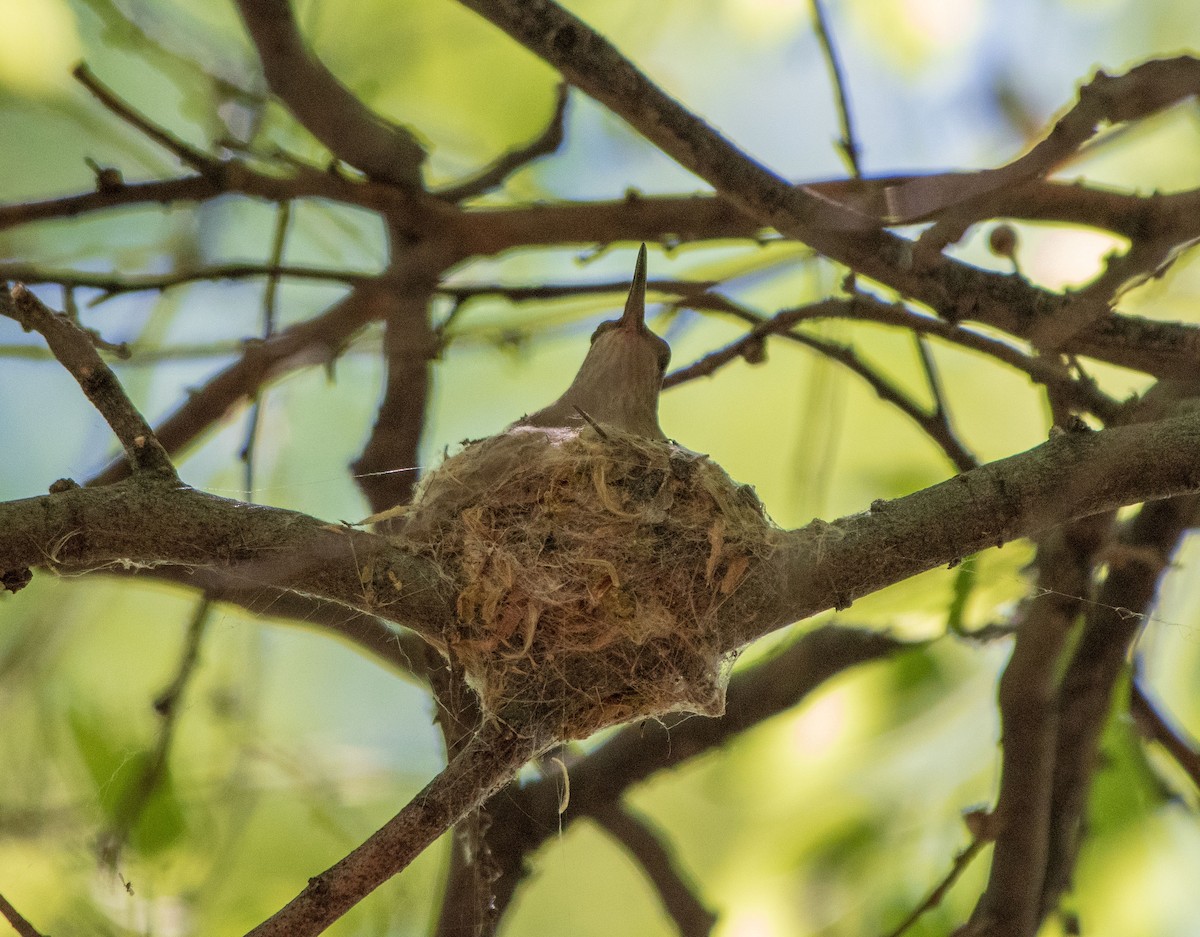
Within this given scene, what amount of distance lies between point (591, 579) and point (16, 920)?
1152 millimetres

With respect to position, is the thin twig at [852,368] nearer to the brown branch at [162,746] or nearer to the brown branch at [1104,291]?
the brown branch at [1104,291]

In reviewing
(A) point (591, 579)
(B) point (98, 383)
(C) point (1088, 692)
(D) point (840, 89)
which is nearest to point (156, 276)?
(B) point (98, 383)

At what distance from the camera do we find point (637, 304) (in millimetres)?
3570

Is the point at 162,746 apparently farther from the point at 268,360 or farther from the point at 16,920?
the point at 268,360

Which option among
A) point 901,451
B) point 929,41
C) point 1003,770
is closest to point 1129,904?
point 1003,770

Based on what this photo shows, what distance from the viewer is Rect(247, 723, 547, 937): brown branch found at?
1574mm

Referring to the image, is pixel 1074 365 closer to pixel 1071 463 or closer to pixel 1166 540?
pixel 1166 540

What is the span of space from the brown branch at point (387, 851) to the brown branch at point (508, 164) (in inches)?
73.6

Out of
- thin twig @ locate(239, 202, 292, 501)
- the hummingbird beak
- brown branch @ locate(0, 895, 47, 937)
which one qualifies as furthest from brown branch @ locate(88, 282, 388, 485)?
brown branch @ locate(0, 895, 47, 937)

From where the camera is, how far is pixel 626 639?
224cm

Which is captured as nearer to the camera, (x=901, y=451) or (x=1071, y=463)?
(x=1071, y=463)

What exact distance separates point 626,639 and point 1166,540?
1.47 m

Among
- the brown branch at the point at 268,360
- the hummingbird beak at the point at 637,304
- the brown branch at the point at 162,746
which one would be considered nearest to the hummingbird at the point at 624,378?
the hummingbird beak at the point at 637,304

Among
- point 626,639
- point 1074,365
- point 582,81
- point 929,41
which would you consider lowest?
point 626,639
